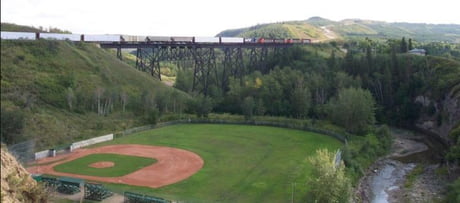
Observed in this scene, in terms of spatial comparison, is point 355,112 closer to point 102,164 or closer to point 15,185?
point 102,164

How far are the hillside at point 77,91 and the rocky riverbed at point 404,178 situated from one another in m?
28.7

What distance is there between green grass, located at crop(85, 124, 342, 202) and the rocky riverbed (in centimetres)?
593

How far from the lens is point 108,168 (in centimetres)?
4072

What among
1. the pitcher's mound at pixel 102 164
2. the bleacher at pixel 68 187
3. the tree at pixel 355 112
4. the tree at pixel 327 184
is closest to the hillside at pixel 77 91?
the bleacher at pixel 68 187

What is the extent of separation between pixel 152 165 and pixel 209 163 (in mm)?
5678

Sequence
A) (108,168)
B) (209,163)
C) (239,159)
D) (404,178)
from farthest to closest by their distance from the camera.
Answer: (404,178), (239,159), (209,163), (108,168)

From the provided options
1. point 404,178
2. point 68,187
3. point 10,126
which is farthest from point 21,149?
point 404,178

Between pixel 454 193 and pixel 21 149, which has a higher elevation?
pixel 21 149

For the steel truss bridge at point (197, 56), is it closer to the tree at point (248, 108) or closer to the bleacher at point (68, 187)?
the tree at point (248, 108)

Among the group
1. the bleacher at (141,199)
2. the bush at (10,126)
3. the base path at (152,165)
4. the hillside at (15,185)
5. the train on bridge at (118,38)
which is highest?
the train on bridge at (118,38)

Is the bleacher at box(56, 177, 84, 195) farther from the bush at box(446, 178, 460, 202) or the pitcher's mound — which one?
the bush at box(446, 178, 460, 202)

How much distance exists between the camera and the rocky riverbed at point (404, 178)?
39562 mm

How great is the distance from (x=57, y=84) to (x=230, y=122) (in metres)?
27.5

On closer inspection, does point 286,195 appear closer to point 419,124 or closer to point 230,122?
point 230,122
